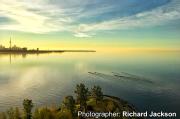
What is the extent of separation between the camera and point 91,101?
88.4 metres

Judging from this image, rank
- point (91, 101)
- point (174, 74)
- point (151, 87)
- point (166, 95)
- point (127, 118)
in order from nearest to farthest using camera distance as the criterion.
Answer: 1. point (127, 118)
2. point (91, 101)
3. point (166, 95)
4. point (151, 87)
5. point (174, 74)

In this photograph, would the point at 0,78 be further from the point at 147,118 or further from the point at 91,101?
the point at 147,118

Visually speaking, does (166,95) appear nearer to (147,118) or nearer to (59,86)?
(147,118)

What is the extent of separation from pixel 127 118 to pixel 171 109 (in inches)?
1268

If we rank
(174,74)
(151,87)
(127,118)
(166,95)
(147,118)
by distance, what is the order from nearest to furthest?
(127,118), (147,118), (166,95), (151,87), (174,74)

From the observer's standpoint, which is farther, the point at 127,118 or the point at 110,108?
the point at 110,108

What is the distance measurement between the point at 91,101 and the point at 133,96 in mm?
26432

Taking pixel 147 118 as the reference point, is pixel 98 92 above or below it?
above

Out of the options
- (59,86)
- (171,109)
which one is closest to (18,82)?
(59,86)

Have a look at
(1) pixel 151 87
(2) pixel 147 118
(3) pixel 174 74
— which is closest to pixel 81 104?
(2) pixel 147 118

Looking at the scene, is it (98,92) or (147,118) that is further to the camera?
(98,92)

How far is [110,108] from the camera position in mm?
82750

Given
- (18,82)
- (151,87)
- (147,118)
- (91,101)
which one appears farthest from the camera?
(18,82)

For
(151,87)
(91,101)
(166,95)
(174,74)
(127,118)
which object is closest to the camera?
(127,118)
